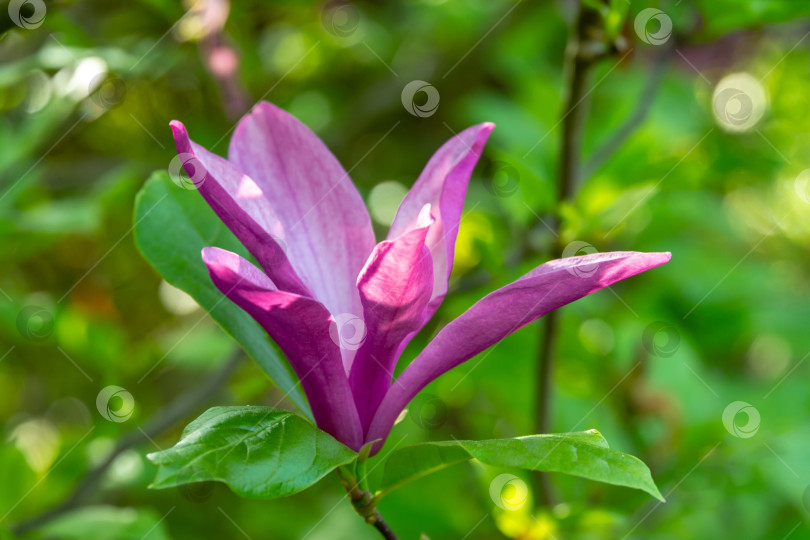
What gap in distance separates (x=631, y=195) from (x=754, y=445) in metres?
0.57

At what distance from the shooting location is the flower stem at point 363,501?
2.27 feet

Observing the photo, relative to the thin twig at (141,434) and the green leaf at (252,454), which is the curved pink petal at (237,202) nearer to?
the green leaf at (252,454)

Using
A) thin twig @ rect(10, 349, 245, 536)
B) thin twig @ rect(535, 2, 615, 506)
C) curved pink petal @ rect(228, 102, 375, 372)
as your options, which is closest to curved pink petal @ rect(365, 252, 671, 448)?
curved pink petal @ rect(228, 102, 375, 372)

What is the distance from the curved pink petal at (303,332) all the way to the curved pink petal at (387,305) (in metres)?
0.03

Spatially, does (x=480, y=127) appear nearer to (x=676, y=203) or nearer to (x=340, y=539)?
(x=340, y=539)

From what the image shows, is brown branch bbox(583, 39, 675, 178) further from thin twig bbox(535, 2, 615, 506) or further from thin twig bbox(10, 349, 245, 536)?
thin twig bbox(10, 349, 245, 536)

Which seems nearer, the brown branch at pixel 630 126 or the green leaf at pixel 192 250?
the green leaf at pixel 192 250

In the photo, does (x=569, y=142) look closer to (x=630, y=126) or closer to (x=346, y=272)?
(x=630, y=126)

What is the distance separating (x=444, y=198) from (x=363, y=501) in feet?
0.91

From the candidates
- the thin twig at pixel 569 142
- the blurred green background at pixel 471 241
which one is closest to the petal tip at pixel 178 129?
the blurred green background at pixel 471 241

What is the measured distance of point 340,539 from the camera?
1.75 meters

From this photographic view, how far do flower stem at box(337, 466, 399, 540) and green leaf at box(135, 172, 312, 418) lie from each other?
79 millimetres

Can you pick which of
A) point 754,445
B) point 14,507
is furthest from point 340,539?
point 754,445

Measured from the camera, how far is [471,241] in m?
1.40
